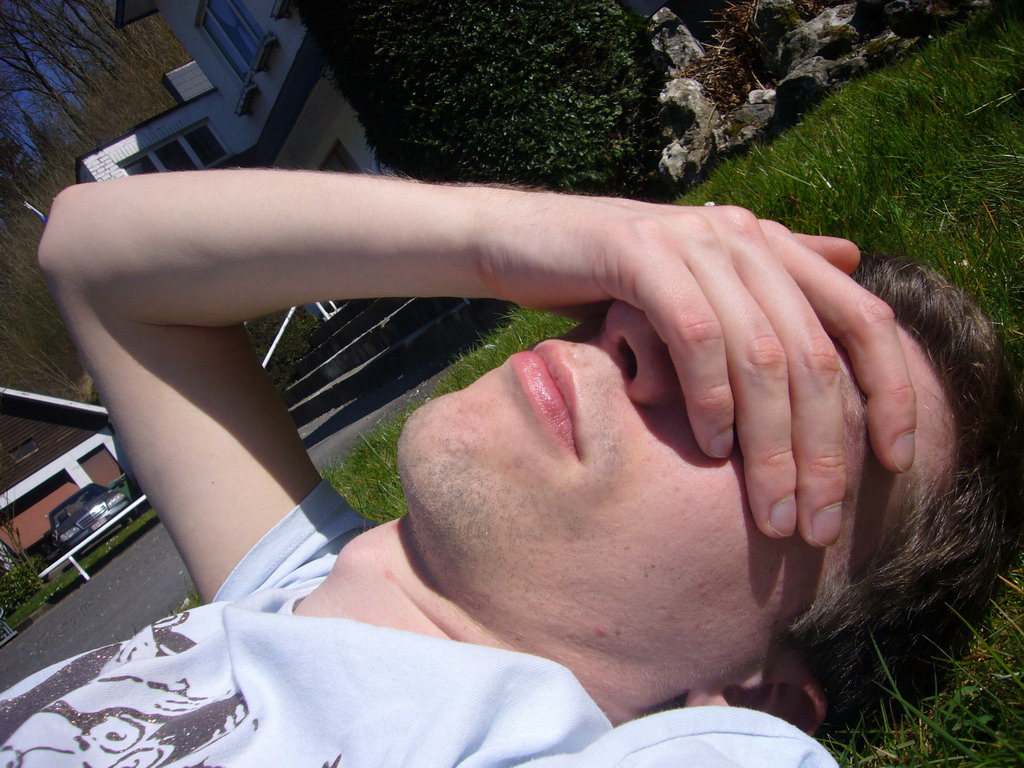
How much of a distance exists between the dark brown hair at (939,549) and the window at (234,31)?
19362mm

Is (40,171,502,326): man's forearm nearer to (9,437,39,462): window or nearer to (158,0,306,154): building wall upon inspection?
(158,0,306,154): building wall

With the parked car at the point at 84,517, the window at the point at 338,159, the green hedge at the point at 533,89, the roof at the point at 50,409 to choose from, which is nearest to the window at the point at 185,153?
the window at the point at 338,159

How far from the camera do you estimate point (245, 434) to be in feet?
6.74

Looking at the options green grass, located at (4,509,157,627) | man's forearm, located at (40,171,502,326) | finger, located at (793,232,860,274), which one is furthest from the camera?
green grass, located at (4,509,157,627)

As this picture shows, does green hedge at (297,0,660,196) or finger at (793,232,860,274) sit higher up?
green hedge at (297,0,660,196)

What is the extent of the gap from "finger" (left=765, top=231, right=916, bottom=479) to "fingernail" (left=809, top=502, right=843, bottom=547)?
17 centimetres

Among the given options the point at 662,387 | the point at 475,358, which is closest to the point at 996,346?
the point at 662,387

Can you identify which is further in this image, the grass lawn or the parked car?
the parked car

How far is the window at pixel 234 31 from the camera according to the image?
57.4 feet

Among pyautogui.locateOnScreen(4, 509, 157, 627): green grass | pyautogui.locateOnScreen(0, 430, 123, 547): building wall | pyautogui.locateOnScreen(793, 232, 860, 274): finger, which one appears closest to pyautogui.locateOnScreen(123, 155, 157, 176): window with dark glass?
pyautogui.locateOnScreen(4, 509, 157, 627): green grass

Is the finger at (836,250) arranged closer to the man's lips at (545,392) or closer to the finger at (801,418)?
the finger at (801,418)

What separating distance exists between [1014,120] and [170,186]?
9.43ft

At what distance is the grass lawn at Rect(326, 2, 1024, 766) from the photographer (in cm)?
130

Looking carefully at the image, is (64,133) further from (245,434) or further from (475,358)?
(245,434)
